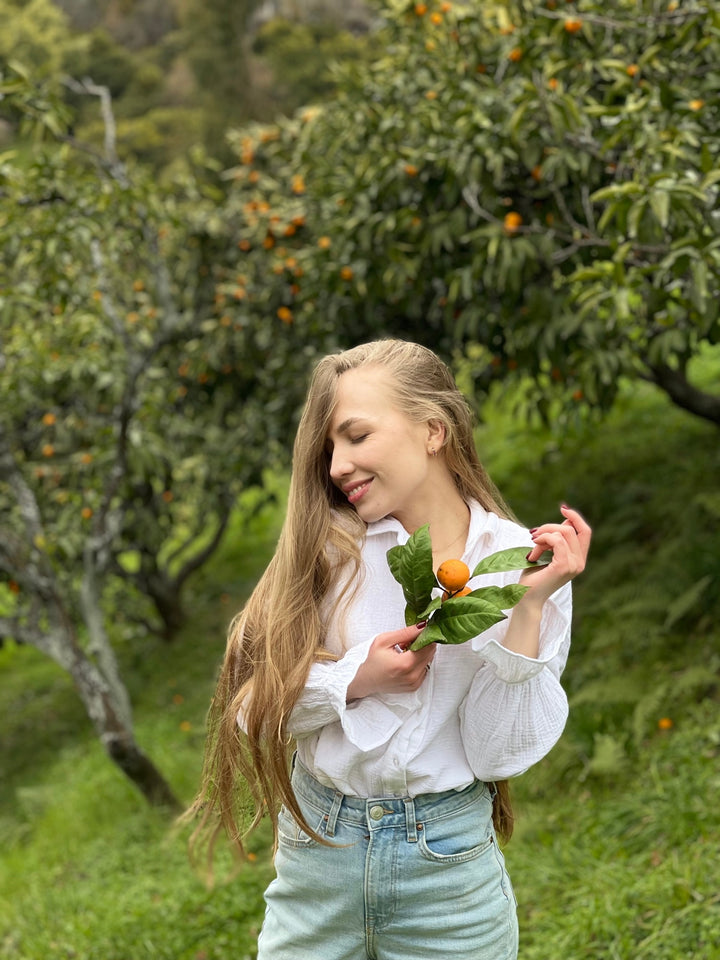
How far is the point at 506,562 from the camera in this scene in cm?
138

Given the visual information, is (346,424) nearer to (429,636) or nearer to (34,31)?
(429,636)

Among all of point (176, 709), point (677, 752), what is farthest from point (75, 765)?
point (677, 752)

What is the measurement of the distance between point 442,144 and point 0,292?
5.94 feet

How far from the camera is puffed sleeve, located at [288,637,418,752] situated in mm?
1445

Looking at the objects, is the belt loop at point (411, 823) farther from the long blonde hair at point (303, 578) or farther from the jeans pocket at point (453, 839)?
the long blonde hair at point (303, 578)

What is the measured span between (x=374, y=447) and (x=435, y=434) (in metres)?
0.14

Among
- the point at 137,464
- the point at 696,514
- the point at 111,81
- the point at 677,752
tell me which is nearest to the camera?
the point at 677,752

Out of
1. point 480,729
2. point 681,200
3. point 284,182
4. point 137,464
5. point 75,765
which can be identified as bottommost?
point 75,765

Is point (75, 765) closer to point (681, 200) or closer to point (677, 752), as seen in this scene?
point (677, 752)

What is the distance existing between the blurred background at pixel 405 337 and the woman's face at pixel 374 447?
1.34 m

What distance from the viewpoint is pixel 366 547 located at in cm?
160

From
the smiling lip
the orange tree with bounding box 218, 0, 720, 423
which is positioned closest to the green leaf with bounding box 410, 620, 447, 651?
the smiling lip

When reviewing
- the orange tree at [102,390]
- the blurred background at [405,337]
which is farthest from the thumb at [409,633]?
the orange tree at [102,390]

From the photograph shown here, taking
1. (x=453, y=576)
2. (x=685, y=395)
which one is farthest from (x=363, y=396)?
(x=685, y=395)
